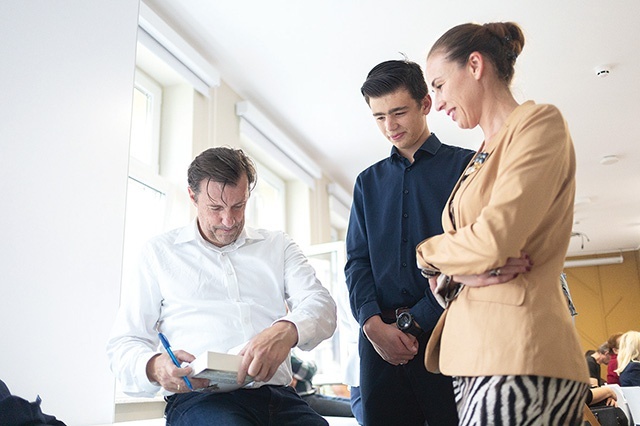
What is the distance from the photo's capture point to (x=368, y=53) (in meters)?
4.05

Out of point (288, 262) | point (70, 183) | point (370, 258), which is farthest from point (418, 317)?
point (70, 183)

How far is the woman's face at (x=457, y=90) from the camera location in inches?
49.7

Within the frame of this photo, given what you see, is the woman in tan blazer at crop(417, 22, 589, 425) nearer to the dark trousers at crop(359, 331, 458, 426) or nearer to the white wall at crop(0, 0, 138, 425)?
the dark trousers at crop(359, 331, 458, 426)

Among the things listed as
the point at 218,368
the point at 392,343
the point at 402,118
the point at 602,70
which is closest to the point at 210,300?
the point at 218,368

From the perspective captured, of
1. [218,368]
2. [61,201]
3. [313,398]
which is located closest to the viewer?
[218,368]

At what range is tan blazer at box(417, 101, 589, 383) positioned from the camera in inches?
38.7

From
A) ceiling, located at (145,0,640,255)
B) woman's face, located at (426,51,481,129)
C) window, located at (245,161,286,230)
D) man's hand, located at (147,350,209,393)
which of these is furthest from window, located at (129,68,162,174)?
woman's face, located at (426,51,481,129)

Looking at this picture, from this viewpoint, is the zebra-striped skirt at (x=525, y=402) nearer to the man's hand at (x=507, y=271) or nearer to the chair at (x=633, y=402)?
the man's hand at (x=507, y=271)

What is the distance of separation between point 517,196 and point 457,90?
34 cm

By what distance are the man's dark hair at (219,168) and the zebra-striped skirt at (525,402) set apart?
0.89 meters

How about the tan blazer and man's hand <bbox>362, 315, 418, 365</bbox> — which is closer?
the tan blazer

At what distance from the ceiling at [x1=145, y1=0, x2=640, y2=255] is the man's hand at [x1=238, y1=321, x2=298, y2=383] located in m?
2.31

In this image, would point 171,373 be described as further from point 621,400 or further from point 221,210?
point 621,400

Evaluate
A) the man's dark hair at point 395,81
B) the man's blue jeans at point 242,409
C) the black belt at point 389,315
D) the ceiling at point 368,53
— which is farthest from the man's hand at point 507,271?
the ceiling at point 368,53
